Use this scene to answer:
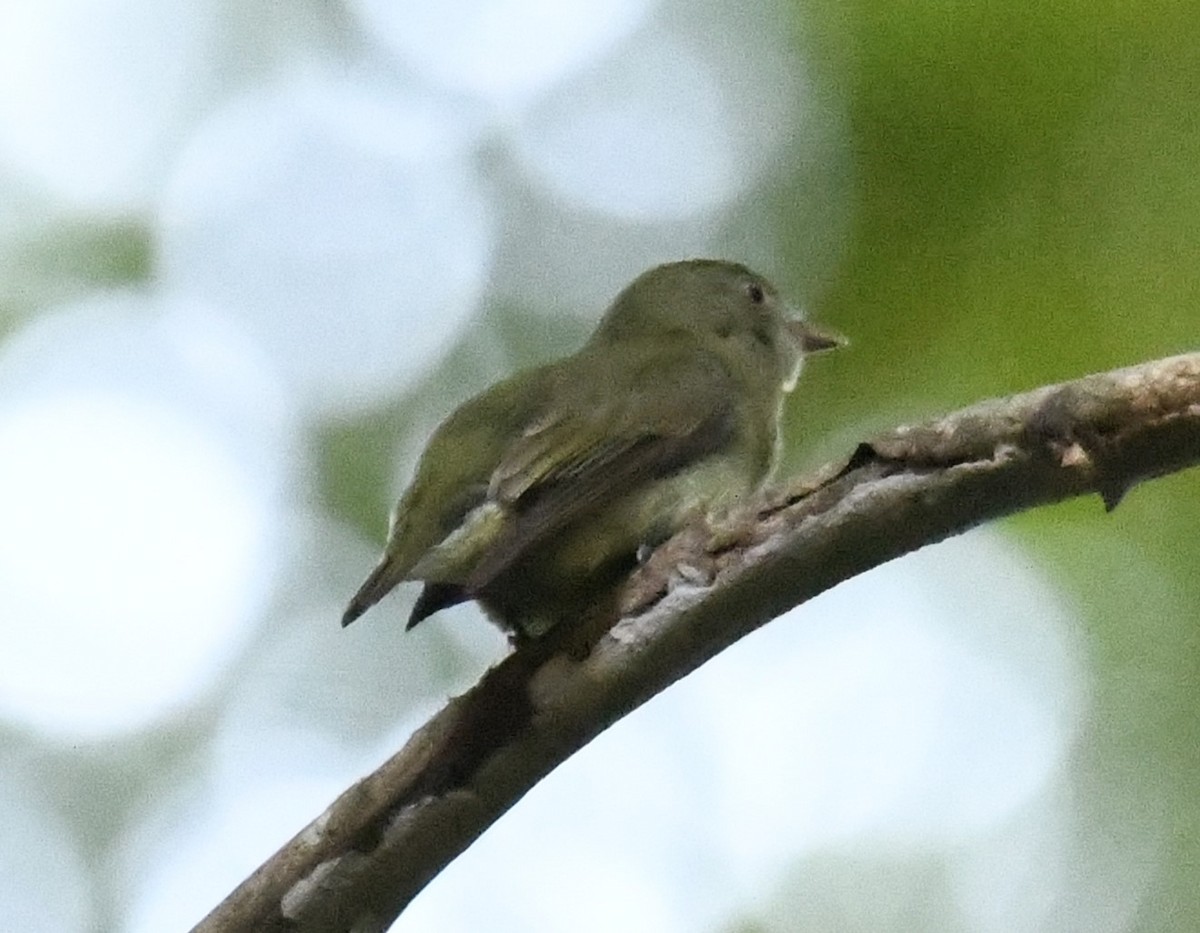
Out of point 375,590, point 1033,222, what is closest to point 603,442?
point 375,590

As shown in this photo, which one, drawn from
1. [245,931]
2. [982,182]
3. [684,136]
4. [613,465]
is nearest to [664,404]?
[613,465]

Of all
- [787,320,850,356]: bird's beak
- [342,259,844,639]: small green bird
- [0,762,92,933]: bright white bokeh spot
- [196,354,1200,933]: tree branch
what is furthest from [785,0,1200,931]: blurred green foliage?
[0,762,92,933]: bright white bokeh spot

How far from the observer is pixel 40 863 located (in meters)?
5.98

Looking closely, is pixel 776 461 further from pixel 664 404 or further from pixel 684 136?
pixel 684 136

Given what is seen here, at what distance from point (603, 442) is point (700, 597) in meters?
0.83

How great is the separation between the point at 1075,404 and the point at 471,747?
90 centimetres

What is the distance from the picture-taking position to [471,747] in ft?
7.61

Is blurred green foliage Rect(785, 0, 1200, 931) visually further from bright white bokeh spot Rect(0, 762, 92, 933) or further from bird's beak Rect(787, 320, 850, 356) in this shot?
bright white bokeh spot Rect(0, 762, 92, 933)

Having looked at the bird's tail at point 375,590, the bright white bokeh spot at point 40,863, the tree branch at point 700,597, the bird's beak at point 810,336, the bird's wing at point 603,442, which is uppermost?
the bright white bokeh spot at point 40,863

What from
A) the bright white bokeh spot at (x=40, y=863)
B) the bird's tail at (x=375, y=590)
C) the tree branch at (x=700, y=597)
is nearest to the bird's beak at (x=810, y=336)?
the bird's tail at (x=375, y=590)

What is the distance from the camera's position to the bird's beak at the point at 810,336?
390cm

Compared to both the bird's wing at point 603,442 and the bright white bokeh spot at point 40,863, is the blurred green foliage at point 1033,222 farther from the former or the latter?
the bright white bokeh spot at point 40,863

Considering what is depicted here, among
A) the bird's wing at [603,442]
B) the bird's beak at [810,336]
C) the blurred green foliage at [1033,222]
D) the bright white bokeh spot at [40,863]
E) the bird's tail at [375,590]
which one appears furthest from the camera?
the bright white bokeh spot at [40,863]

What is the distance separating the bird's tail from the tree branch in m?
0.30
